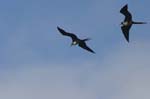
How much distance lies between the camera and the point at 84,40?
48531 millimetres

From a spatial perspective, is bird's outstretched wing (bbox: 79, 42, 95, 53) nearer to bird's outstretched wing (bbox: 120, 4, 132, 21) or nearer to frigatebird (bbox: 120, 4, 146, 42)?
frigatebird (bbox: 120, 4, 146, 42)

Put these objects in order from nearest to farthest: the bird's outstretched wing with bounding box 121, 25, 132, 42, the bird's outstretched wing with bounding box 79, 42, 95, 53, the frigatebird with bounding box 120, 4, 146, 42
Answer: the frigatebird with bounding box 120, 4, 146, 42 < the bird's outstretched wing with bounding box 121, 25, 132, 42 < the bird's outstretched wing with bounding box 79, 42, 95, 53

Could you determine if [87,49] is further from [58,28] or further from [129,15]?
[129,15]

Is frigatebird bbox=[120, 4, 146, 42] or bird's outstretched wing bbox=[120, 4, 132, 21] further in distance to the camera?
frigatebird bbox=[120, 4, 146, 42]

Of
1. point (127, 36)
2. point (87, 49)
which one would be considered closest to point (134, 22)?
point (127, 36)

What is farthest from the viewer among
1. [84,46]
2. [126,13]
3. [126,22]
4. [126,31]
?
[84,46]

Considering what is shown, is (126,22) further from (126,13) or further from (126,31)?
(126,31)

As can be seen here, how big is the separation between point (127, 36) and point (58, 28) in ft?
21.6

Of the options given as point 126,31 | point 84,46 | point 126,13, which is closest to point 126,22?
point 126,13

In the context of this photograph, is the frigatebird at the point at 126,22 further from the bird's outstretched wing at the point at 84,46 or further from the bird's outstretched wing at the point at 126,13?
the bird's outstretched wing at the point at 84,46

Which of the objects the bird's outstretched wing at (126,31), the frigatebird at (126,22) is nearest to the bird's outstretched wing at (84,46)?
the bird's outstretched wing at (126,31)

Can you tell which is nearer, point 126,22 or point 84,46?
point 126,22

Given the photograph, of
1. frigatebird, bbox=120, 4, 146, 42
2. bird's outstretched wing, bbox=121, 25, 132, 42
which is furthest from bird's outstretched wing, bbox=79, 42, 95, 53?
frigatebird, bbox=120, 4, 146, 42

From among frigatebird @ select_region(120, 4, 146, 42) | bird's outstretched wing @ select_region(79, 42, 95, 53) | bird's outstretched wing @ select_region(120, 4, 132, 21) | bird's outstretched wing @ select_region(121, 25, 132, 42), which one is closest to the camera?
bird's outstretched wing @ select_region(120, 4, 132, 21)
